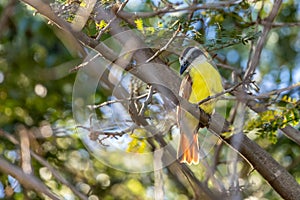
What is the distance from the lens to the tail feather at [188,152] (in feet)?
9.04

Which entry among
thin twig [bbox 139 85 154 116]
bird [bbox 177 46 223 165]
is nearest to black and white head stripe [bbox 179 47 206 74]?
bird [bbox 177 46 223 165]

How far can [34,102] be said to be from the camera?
135 inches

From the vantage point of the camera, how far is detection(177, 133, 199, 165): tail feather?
108 inches

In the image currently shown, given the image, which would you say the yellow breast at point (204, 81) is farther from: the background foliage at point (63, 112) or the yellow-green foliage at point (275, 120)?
the yellow-green foliage at point (275, 120)

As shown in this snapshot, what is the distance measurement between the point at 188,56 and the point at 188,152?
43 cm

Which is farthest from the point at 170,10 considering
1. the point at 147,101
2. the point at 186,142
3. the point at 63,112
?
the point at 63,112

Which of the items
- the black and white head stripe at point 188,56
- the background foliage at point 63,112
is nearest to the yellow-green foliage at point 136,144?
the black and white head stripe at point 188,56

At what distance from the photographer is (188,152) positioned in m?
2.77

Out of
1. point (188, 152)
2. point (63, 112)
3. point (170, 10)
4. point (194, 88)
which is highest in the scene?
point (170, 10)

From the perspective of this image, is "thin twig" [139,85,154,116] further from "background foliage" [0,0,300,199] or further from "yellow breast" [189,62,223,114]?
"background foliage" [0,0,300,199]

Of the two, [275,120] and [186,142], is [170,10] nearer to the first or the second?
[186,142]

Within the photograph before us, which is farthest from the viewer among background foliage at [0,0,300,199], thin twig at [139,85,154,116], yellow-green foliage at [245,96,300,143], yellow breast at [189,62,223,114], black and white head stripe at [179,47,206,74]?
background foliage at [0,0,300,199]

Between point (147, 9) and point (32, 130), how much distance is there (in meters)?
0.86

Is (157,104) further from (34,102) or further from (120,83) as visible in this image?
(34,102)
